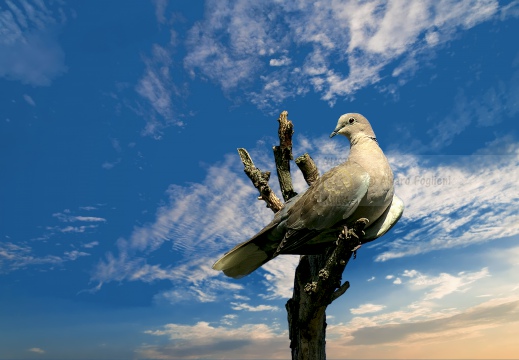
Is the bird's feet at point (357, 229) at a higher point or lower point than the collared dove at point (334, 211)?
lower

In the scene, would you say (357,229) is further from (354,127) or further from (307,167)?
(307,167)

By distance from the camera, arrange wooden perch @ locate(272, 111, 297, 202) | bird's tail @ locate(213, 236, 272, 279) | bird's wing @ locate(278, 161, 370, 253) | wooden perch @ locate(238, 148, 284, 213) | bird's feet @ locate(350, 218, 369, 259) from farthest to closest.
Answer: wooden perch @ locate(238, 148, 284, 213) < wooden perch @ locate(272, 111, 297, 202) < bird's tail @ locate(213, 236, 272, 279) < bird's wing @ locate(278, 161, 370, 253) < bird's feet @ locate(350, 218, 369, 259)

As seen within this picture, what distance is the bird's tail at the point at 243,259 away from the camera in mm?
5487

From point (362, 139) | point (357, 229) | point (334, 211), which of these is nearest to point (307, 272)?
point (334, 211)

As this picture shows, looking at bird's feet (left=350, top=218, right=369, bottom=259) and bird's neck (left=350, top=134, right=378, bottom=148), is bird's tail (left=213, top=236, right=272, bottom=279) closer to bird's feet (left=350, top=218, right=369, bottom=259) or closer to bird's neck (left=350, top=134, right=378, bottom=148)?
bird's feet (left=350, top=218, right=369, bottom=259)

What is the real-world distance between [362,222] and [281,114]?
243 centimetres

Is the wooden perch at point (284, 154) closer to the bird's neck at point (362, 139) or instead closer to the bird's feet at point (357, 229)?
the bird's neck at point (362, 139)

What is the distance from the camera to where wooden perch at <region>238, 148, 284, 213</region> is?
6.69 metres

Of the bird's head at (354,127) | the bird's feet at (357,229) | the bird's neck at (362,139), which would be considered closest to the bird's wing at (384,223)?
the bird's feet at (357,229)

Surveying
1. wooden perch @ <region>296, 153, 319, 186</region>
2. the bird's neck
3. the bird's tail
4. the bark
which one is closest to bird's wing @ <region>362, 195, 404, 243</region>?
the bark

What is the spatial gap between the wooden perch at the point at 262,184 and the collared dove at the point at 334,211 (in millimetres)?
1080

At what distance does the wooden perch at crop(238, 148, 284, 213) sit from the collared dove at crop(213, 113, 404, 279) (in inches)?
42.5

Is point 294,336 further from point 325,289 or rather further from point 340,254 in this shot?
point 340,254

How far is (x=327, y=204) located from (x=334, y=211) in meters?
0.11
